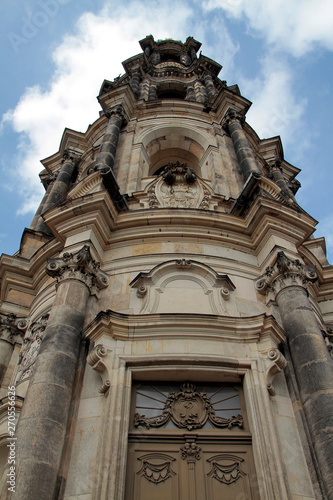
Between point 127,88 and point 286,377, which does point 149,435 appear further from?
point 127,88

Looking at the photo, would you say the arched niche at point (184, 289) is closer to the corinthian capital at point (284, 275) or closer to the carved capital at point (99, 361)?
the corinthian capital at point (284, 275)

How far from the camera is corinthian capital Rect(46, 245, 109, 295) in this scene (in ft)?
32.3

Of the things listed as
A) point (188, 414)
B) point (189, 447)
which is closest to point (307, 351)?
point (188, 414)

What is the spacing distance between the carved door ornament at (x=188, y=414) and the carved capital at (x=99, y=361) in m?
0.94

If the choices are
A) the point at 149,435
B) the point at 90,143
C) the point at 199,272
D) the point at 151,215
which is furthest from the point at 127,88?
the point at 149,435

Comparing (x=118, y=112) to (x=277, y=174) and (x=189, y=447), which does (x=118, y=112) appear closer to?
(x=277, y=174)

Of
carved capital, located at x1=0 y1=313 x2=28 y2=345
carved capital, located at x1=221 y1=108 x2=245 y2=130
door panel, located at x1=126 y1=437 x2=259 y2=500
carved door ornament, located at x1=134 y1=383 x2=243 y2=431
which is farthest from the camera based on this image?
carved capital, located at x1=221 y1=108 x2=245 y2=130

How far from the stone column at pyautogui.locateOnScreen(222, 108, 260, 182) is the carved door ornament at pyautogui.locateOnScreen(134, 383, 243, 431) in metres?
7.85

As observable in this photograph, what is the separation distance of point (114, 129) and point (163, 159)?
10.3 feet

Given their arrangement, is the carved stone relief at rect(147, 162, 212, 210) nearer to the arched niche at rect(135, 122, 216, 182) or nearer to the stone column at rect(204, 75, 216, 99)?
the arched niche at rect(135, 122, 216, 182)

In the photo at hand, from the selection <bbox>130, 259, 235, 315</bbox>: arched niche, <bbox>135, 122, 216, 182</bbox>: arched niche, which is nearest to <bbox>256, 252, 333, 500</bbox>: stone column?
<bbox>130, 259, 235, 315</bbox>: arched niche

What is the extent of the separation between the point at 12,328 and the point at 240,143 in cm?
1095

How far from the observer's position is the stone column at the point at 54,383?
21.4ft

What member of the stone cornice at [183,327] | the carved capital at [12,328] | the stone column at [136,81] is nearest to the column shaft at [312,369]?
the stone cornice at [183,327]
